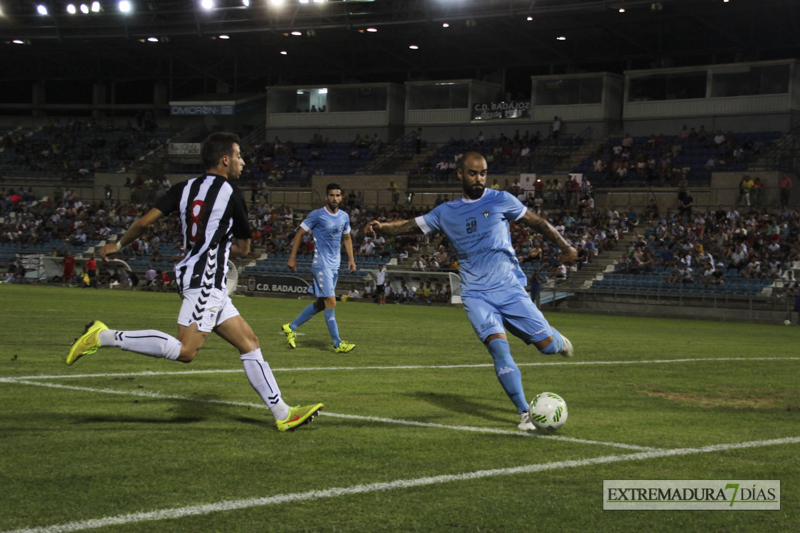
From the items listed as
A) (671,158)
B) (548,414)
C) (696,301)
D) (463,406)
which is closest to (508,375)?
(548,414)

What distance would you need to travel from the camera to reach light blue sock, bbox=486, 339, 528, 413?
6.87 m

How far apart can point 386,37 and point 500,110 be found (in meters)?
8.26

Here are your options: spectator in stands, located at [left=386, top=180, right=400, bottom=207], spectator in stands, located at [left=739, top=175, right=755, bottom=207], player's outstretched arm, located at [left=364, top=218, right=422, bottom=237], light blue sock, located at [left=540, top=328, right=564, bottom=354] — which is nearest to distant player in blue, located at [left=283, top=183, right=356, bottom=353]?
player's outstretched arm, located at [left=364, top=218, right=422, bottom=237]

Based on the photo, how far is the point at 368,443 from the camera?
590 cm

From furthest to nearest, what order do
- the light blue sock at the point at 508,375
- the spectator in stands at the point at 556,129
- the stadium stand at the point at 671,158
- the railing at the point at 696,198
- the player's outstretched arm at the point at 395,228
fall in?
1. the spectator in stands at the point at 556,129
2. the stadium stand at the point at 671,158
3. the railing at the point at 696,198
4. the player's outstretched arm at the point at 395,228
5. the light blue sock at the point at 508,375

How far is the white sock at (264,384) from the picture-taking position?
20.8ft

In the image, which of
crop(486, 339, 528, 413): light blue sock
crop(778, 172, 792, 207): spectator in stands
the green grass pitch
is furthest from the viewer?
crop(778, 172, 792, 207): spectator in stands

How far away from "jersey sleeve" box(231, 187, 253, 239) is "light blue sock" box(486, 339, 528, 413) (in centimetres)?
220

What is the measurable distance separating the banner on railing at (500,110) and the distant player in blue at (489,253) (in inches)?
1694

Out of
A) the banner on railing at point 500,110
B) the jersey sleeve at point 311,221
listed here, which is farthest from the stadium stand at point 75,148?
the jersey sleeve at point 311,221

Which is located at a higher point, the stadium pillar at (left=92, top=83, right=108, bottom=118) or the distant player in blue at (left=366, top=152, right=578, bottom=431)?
the stadium pillar at (left=92, top=83, right=108, bottom=118)

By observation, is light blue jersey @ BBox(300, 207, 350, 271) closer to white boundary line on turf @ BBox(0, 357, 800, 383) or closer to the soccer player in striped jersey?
white boundary line on turf @ BBox(0, 357, 800, 383)

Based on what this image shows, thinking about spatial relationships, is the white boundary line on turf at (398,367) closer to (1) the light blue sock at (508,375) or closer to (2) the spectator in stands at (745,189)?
(1) the light blue sock at (508,375)

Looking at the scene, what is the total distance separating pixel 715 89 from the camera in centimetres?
4434
